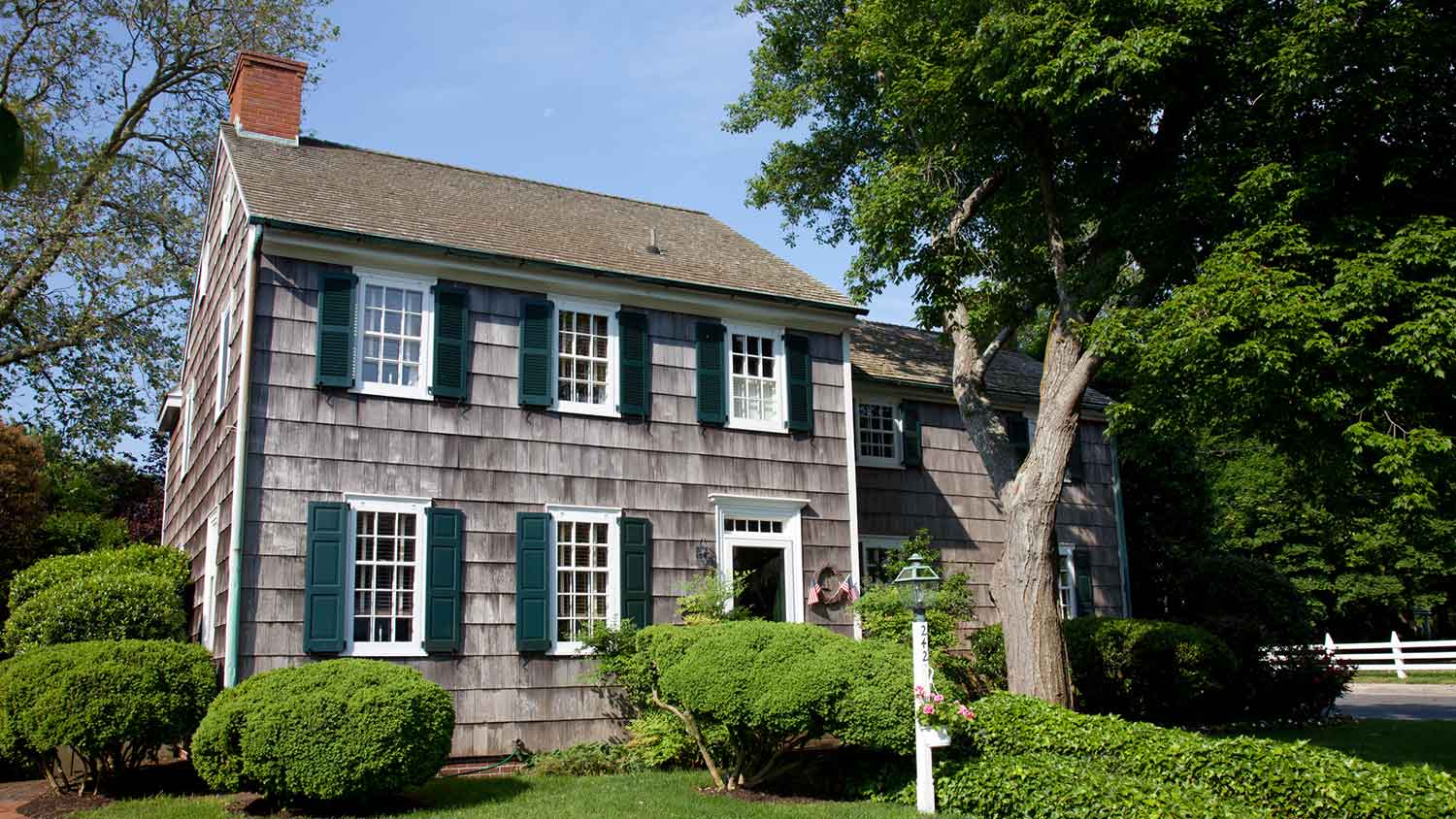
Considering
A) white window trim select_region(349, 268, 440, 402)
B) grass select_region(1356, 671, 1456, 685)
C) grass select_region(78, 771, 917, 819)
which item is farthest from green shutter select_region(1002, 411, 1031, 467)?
grass select_region(1356, 671, 1456, 685)

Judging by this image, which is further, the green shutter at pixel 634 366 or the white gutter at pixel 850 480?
the white gutter at pixel 850 480

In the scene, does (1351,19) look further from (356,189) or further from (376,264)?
(356,189)

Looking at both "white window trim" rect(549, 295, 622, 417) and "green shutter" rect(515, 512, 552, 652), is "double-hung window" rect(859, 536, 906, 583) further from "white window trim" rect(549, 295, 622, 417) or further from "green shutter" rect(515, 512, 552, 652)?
"green shutter" rect(515, 512, 552, 652)

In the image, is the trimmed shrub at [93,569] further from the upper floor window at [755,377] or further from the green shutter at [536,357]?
the upper floor window at [755,377]

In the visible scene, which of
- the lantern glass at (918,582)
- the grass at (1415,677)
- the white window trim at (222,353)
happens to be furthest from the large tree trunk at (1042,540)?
the grass at (1415,677)

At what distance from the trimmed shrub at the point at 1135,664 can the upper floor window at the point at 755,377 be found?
15.9ft

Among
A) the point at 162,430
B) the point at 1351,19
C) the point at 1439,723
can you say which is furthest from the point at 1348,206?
the point at 162,430

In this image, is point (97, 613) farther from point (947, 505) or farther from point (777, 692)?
point (947, 505)

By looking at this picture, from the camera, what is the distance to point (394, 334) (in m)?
12.8

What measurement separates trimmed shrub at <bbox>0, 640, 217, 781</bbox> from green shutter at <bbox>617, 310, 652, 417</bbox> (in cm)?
570

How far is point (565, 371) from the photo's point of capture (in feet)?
45.3

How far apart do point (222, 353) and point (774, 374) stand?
7.23 meters

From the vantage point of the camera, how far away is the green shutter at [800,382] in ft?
50.1

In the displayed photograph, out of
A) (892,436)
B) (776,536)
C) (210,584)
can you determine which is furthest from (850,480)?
(210,584)
